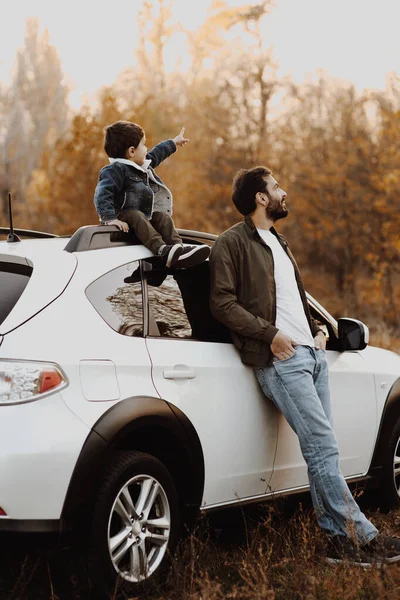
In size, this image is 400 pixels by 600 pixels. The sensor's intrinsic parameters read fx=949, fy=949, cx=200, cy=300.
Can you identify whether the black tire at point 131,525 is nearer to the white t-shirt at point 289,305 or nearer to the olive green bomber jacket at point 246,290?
the olive green bomber jacket at point 246,290

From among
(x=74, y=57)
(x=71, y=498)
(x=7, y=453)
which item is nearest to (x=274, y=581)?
(x=71, y=498)

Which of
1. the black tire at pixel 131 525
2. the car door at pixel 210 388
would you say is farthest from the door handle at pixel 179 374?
the black tire at pixel 131 525

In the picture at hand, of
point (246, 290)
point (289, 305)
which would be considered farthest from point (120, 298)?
point (289, 305)

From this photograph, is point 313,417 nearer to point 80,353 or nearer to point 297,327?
point 297,327

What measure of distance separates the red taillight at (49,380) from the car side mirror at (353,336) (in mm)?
2446

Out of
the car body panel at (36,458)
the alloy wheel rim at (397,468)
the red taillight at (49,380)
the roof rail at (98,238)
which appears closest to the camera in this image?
the car body panel at (36,458)

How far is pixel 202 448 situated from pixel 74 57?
4624cm

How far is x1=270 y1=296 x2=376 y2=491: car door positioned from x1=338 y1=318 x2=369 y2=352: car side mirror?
51mm

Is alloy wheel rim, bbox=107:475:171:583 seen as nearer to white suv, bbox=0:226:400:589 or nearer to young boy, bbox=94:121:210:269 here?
white suv, bbox=0:226:400:589

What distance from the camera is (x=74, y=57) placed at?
4850 centimetres

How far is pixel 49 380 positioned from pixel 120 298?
29.9 inches

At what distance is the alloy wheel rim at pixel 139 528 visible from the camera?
13.6 feet

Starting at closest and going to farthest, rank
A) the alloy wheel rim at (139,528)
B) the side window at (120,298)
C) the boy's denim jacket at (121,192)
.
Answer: the alloy wheel rim at (139,528), the side window at (120,298), the boy's denim jacket at (121,192)

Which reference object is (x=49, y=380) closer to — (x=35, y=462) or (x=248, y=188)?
(x=35, y=462)
